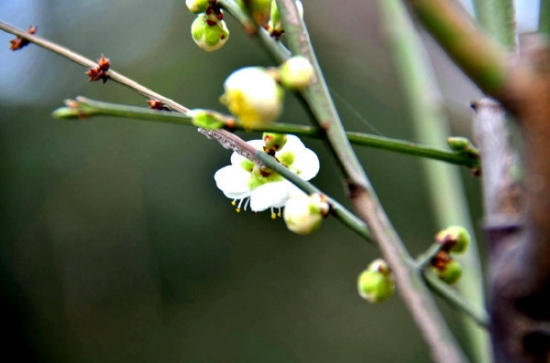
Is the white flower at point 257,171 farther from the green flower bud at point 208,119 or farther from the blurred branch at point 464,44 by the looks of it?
the blurred branch at point 464,44

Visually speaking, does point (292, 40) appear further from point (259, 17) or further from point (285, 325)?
point (285, 325)

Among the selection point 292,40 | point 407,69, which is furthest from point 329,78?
point 292,40

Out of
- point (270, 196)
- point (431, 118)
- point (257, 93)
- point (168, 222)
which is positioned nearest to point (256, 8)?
point (257, 93)

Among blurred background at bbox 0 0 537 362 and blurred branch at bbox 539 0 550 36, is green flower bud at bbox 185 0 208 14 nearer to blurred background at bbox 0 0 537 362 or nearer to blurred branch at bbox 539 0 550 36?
blurred branch at bbox 539 0 550 36

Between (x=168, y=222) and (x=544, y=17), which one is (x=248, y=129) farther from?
(x=168, y=222)

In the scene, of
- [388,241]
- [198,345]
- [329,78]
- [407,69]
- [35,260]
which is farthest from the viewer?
[35,260]

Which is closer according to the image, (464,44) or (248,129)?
(464,44)
